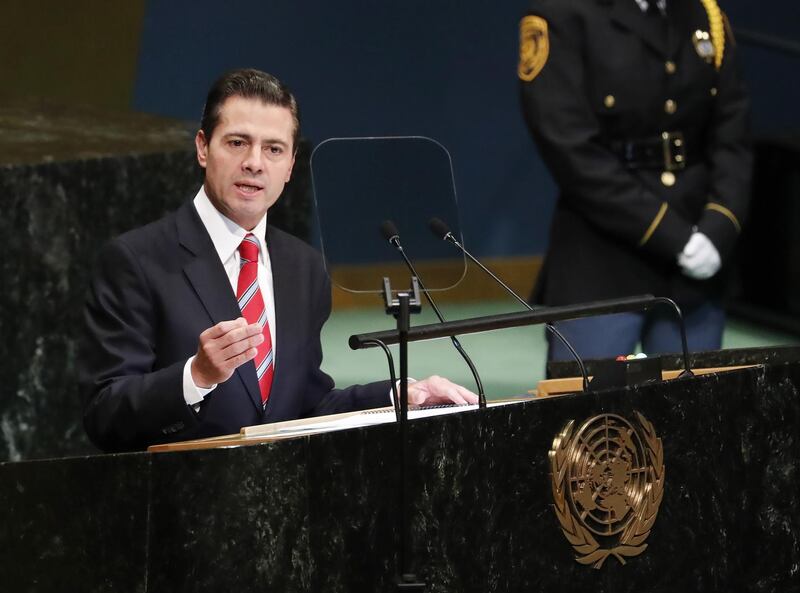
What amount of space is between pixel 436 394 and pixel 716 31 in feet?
6.57

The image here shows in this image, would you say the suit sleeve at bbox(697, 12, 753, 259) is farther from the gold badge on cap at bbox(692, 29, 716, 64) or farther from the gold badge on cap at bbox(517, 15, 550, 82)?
the gold badge on cap at bbox(517, 15, 550, 82)

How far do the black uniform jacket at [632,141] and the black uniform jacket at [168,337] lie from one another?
56.2 inches

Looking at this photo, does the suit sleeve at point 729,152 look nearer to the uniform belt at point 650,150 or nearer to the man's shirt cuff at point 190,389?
the uniform belt at point 650,150

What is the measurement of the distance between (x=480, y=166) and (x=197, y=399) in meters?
4.89

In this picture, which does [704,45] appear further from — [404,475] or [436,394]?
[404,475]

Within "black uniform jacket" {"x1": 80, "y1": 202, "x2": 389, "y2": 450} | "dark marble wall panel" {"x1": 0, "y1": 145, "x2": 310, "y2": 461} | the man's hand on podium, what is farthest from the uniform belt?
the man's hand on podium

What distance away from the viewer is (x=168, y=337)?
112 inches

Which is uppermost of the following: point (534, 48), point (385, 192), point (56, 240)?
point (534, 48)

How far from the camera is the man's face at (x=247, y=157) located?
9.39 feet

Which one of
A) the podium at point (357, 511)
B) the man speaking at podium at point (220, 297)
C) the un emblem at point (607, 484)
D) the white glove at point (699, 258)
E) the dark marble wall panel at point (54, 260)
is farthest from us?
the dark marble wall panel at point (54, 260)

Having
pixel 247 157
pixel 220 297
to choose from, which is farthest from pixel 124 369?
pixel 247 157

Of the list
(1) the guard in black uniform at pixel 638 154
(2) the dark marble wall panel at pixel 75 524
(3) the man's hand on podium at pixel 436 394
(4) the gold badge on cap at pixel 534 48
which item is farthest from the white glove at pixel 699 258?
(2) the dark marble wall panel at pixel 75 524

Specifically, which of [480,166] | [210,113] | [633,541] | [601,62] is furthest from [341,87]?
[633,541]

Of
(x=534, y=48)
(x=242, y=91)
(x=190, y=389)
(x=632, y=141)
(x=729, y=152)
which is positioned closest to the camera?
(x=190, y=389)
